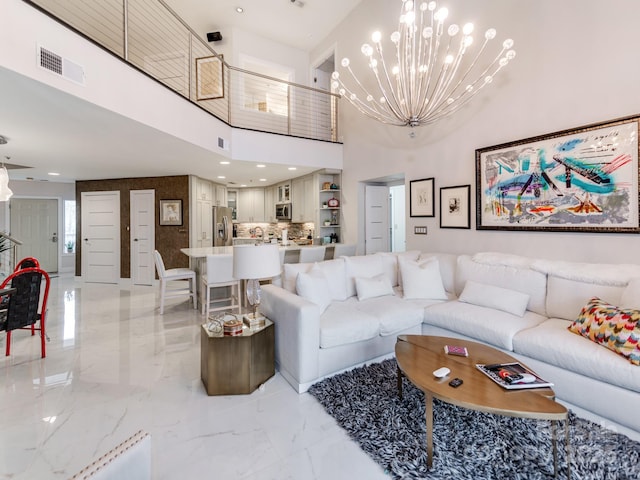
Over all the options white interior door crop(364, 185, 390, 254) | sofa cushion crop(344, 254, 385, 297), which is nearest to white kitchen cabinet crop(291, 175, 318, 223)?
white interior door crop(364, 185, 390, 254)

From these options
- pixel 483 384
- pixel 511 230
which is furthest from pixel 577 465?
pixel 511 230

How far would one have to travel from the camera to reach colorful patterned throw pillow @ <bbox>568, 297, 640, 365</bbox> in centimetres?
193

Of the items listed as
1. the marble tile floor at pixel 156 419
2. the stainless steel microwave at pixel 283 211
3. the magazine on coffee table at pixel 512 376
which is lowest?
the marble tile floor at pixel 156 419

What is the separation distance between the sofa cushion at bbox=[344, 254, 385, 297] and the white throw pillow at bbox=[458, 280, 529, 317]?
1013mm

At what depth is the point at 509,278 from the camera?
10.2 feet

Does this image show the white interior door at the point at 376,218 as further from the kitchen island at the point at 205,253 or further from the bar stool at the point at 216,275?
the bar stool at the point at 216,275

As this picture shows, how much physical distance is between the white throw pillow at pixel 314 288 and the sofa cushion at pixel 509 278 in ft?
5.31

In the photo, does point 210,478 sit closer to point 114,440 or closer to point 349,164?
point 114,440

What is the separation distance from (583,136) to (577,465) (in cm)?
276

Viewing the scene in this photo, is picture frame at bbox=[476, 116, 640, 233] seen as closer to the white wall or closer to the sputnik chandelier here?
the white wall

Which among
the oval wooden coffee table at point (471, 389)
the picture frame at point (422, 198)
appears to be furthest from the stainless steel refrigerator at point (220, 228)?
the oval wooden coffee table at point (471, 389)

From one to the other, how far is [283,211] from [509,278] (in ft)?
18.7

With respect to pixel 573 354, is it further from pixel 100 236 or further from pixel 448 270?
pixel 100 236

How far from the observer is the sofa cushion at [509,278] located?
2.92m
